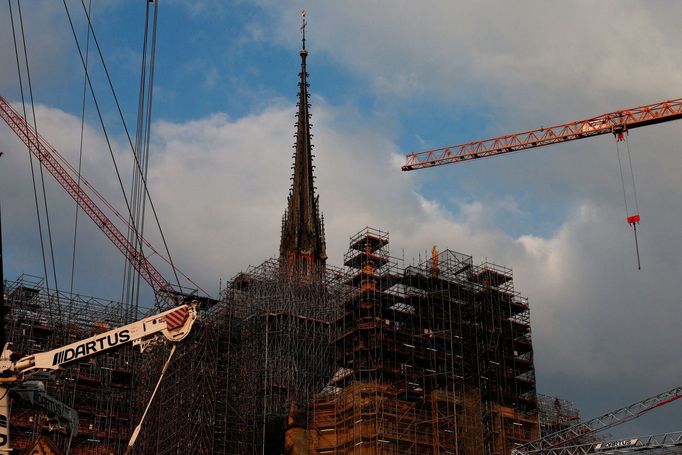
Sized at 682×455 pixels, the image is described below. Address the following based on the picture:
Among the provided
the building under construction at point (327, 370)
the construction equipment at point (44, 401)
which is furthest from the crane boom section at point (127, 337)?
the building under construction at point (327, 370)

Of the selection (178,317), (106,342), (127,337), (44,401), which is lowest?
(44,401)

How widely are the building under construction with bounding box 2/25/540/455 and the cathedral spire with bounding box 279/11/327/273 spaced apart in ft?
68.8

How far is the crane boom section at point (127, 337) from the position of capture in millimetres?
52406

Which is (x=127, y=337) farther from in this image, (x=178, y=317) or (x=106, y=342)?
(x=178, y=317)

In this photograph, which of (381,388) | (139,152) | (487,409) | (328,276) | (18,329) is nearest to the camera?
(139,152)

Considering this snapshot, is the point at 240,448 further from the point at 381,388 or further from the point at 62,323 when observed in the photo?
the point at 62,323

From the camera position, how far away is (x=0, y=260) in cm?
5347

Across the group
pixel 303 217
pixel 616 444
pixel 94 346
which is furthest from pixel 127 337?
pixel 303 217

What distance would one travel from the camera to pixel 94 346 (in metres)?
53.0

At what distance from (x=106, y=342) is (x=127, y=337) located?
1086 millimetres

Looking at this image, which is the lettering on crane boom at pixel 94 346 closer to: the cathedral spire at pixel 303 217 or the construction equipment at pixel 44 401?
the construction equipment at pixel 44 401

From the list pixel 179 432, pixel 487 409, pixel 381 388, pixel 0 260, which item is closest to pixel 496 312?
pixel 487 409

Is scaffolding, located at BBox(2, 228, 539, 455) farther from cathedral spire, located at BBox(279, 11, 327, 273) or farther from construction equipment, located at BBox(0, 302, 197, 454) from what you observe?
construction equipment, located at BBox(0, 302, 197, 454)

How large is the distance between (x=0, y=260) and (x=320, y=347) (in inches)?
2330
